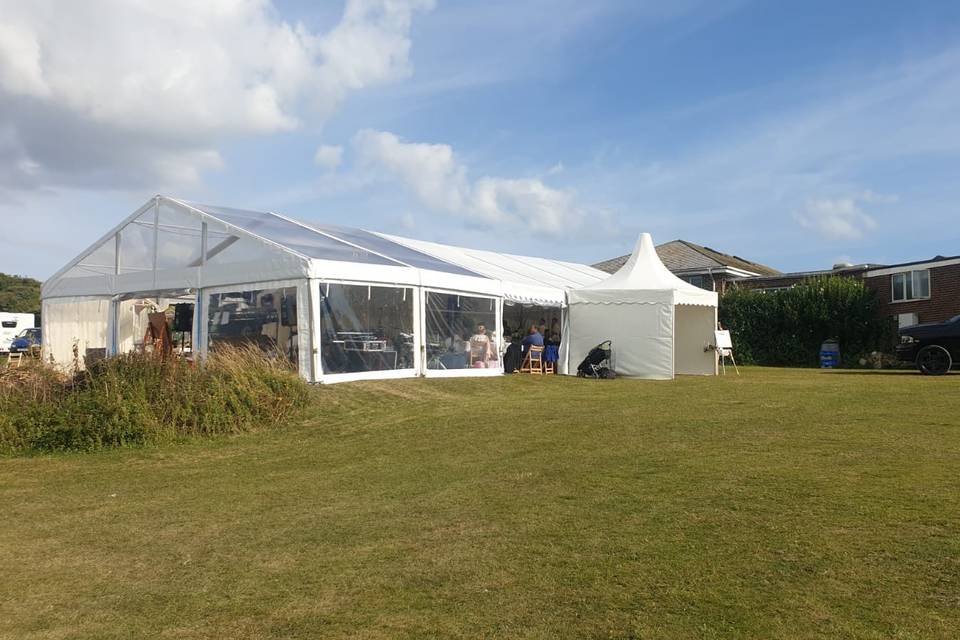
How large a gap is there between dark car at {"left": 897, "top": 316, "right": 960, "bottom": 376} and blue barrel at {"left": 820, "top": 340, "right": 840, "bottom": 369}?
7171 millimetres

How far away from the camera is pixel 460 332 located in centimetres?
1573

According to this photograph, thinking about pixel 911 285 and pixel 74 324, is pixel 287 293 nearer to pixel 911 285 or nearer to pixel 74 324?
pixel 74 324

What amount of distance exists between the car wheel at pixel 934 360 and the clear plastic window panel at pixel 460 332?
9.32m

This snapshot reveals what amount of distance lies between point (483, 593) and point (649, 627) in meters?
0.86

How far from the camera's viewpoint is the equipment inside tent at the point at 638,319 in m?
17.2

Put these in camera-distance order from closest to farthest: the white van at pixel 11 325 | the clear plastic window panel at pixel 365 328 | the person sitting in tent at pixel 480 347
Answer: the clear plastic window panel at pixel 365 328 < the person sitting in tent at pixel 480 347 < the white van at pixel 11 325

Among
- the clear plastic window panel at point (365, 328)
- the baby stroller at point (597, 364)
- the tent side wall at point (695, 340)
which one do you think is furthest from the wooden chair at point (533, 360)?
the clear plastic window panel at point (365, 328)

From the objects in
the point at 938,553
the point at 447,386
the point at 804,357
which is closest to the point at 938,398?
the point at 447,386

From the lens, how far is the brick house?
25047 mm

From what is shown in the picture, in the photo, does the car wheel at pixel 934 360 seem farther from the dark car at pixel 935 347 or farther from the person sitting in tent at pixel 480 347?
the person sitting in tent at pixel 480 347

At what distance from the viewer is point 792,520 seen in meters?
4.79

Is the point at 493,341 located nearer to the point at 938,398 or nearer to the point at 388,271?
the point at 388,271

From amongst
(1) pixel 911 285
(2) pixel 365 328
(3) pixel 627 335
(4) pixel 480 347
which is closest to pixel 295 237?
(2) pixel 365 328

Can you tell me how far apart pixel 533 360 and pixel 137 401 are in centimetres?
1027
